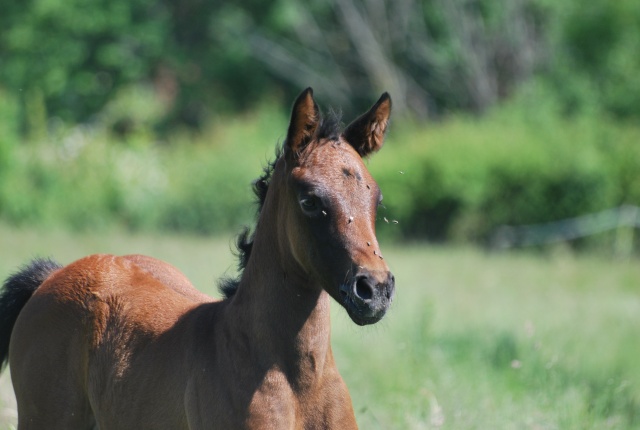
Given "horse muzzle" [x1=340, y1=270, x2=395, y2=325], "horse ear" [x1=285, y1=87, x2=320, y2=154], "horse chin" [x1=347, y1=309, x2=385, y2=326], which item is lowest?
"horse chin" [x1=347, y1=309, x2=385, y2=326]

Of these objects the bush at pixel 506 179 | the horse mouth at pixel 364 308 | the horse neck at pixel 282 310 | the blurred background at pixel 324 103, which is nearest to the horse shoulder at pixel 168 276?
the horse neck at pixel 282 310

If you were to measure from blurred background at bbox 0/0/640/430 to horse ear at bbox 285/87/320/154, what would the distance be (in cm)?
117

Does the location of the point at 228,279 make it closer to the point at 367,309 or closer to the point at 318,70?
the point at 367,309

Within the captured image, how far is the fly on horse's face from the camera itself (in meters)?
3.88

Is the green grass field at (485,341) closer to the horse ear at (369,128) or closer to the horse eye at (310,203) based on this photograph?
the horse eye at (310,203)

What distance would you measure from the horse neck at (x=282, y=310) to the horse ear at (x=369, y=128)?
49 cm

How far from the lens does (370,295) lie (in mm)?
3846

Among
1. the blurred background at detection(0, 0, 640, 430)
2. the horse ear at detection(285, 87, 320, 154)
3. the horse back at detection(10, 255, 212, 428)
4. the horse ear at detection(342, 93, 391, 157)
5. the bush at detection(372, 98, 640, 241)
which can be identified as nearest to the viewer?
the horse ear at detection(285, 87, 320, 154)

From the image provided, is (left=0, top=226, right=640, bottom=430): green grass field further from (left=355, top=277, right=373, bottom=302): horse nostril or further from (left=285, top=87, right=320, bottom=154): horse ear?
(left=285, top=87, right=320, bottom=154): horse ear

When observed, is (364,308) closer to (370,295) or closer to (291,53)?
(370,295)

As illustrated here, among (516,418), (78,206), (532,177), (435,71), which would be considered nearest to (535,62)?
(435,71)

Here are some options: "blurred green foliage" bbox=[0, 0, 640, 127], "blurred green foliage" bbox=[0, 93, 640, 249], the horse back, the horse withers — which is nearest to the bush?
"blurred green foliage" bbox=[0, 93, 640, 249]

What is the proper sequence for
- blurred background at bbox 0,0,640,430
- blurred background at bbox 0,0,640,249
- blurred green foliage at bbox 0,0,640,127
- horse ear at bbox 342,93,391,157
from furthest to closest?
1. blurred green foliage at bbox 0,0,640,127
2. blurred background at bbox 0,0,640,249
3. blurred background at bbox 0,0,640,430
4. horse ear at bbox 342,93,391,157

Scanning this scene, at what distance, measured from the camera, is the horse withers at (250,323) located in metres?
4.10
